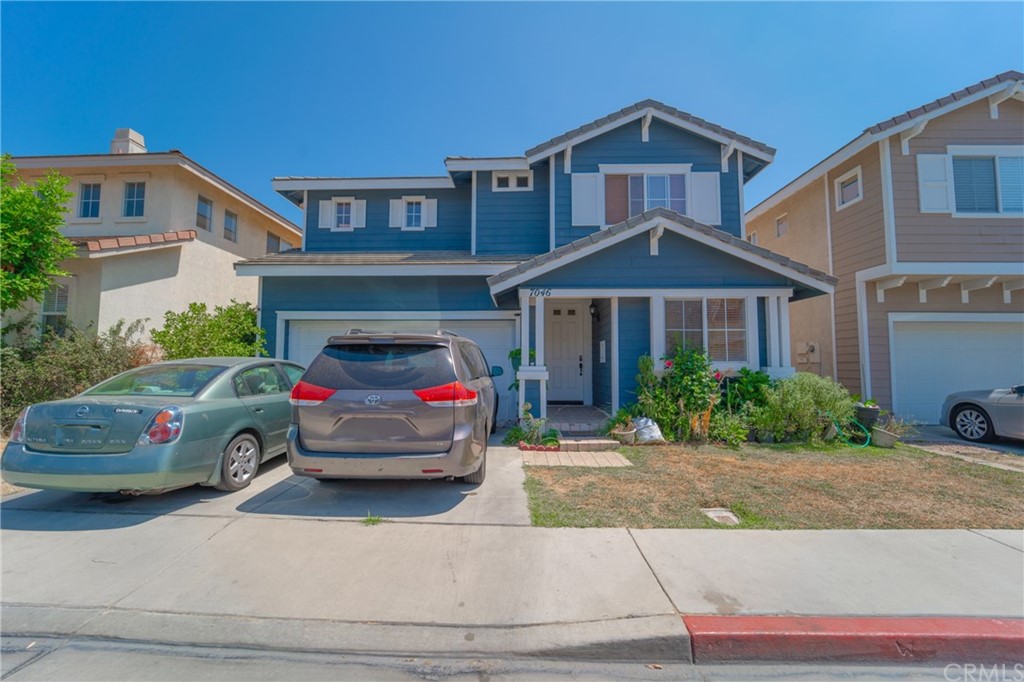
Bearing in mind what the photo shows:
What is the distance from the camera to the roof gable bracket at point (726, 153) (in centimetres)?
1048


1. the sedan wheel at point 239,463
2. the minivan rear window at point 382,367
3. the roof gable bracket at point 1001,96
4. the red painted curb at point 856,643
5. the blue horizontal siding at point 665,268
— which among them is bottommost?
the red painted curb at point 856,643

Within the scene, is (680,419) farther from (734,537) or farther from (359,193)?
(359,193)

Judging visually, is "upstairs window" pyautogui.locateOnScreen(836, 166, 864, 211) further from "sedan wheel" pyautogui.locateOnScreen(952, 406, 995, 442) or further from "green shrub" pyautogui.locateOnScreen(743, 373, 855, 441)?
"green shrub" pyautogui.locateOnScreen(743, 373, 855, 441)

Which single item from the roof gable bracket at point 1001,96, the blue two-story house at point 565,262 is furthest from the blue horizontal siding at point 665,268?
the roof gable bracket at point 1001,96

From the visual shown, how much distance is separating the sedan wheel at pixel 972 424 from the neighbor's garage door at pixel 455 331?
8.62m

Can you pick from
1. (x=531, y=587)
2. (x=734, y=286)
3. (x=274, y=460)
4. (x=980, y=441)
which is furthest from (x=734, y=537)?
(x=980, y=441)

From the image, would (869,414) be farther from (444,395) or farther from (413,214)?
(413,214)

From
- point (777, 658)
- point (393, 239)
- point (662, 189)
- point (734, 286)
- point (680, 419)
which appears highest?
point (662, 189)

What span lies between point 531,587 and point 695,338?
644cm

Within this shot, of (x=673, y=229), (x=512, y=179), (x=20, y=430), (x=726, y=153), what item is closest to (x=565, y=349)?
(x=673, y=229)

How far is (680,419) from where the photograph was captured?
24.6ft

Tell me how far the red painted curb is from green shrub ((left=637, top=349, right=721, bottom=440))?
479cm

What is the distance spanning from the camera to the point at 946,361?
10.4m

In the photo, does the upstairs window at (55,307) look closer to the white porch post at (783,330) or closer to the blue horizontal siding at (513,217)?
the blue horizontal siding at (513,217)
